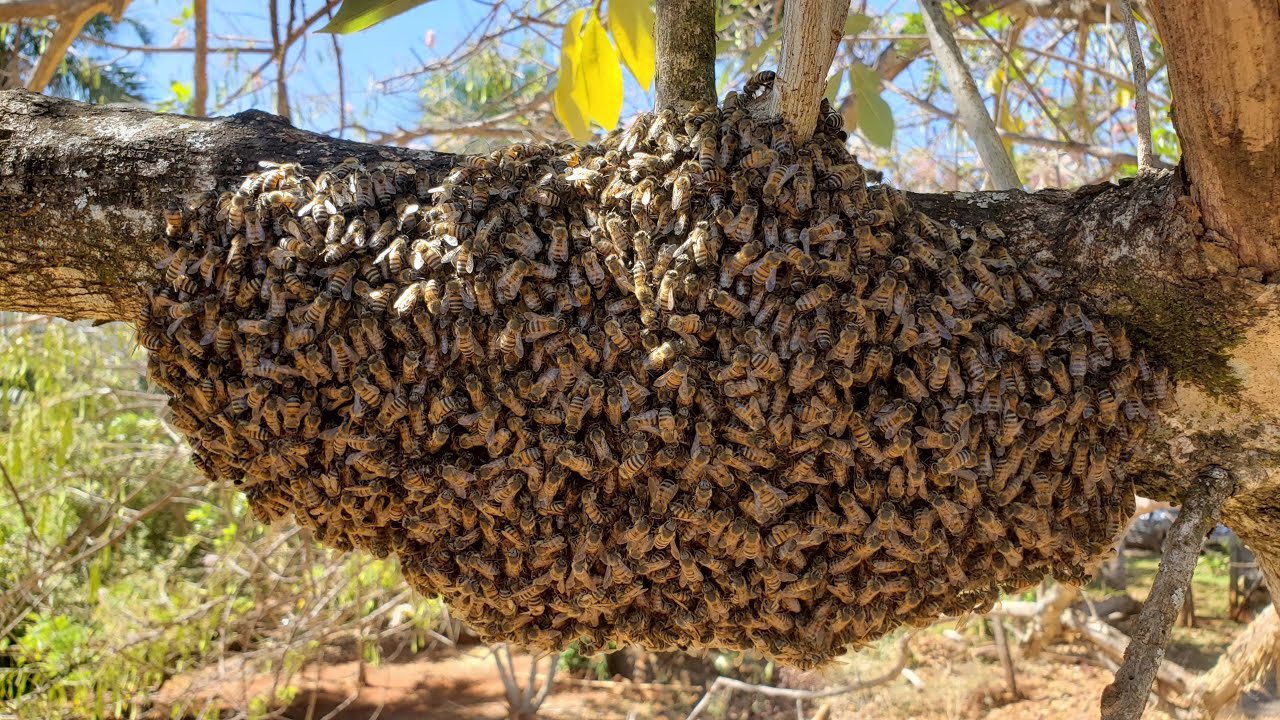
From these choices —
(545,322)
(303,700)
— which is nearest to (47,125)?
(545,322)

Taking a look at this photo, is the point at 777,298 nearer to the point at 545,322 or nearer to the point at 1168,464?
the point at 545,322

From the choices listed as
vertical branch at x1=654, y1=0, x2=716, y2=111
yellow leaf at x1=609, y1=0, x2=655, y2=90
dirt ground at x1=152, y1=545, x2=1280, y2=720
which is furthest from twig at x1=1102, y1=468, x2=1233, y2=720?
dirt ground at x1=152, y1=545, x2=1280, y2=720

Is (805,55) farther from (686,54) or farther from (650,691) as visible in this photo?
(650,691)

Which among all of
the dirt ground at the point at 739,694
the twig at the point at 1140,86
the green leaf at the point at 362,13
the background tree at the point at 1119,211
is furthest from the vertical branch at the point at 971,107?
the dirt ground at the point at 739,694

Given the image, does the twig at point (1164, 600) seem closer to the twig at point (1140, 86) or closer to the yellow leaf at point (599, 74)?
the twig at point (1140, 86)

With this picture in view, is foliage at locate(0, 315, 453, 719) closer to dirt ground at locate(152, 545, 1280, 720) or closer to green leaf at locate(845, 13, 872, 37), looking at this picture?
dirt ground at locate(152, 545, 1280, 720)
